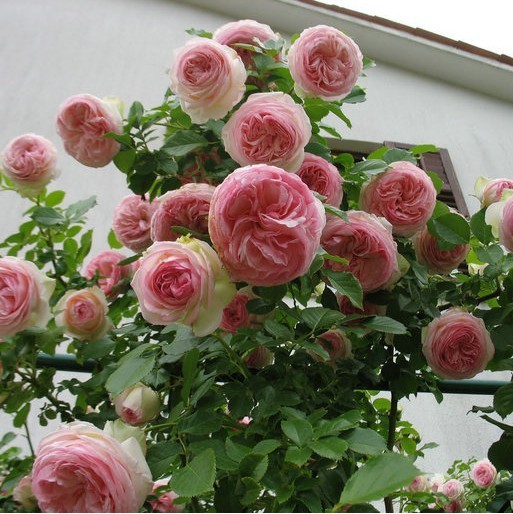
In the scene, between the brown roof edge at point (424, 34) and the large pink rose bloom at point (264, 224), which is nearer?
the large pink rose bloom at point (264, 224)

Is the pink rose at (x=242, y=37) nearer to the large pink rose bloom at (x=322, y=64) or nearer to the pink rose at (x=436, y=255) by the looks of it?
the large pink rose bloom at (x=322, y=64)

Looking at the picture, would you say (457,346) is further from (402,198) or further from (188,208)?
(188,208)

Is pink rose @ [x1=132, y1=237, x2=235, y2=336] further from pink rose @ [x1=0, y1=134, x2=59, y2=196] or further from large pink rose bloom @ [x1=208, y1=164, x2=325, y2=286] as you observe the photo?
pink rose @ [x1=0, y1=134, x2=59, y2=196]

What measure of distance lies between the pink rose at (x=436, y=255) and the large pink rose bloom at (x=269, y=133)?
0.30m

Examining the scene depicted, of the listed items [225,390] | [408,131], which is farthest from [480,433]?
[225,390]

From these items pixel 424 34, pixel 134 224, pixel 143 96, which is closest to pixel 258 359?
pixel 134 224

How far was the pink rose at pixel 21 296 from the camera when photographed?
88cm

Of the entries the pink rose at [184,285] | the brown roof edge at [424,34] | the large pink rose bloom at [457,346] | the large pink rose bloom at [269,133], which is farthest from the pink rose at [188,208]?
the brown roof edge at [424,34]

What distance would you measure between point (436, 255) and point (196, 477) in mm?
603

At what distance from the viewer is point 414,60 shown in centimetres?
472

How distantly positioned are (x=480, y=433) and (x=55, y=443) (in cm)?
312

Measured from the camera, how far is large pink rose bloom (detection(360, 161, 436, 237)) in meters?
0.94

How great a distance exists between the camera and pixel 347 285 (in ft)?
2.53

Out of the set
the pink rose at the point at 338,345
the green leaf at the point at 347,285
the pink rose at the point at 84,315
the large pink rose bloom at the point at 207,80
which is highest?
the large pink rose bloom at the point at 207,80
